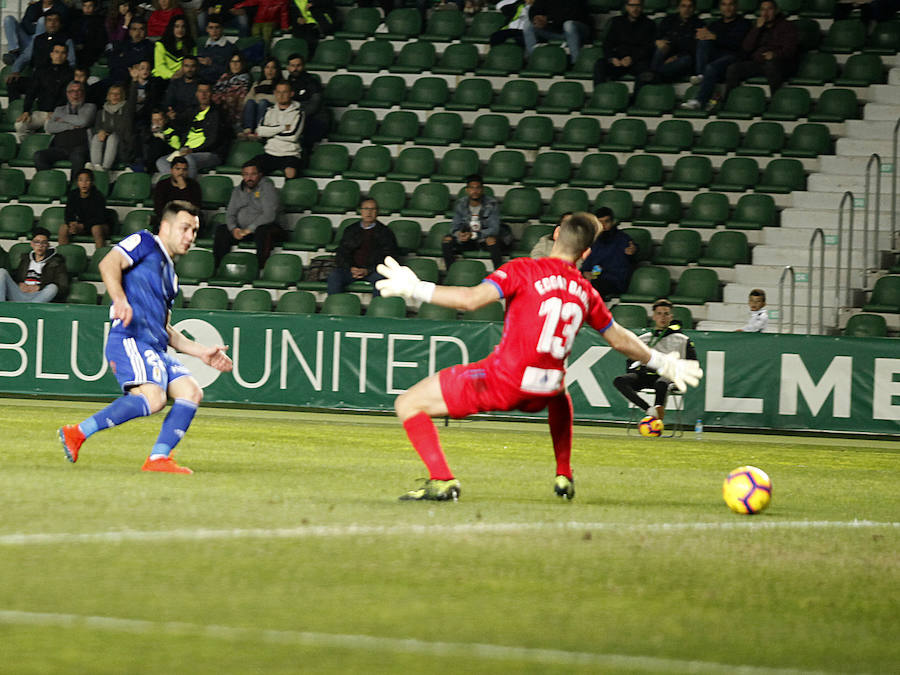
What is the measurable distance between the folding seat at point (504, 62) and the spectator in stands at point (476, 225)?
426cm

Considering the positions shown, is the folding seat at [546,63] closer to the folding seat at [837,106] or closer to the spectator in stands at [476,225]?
the spectator in stands at [476,225]

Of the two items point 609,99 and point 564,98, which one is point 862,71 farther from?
point 564,98

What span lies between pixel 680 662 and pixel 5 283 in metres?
17.7

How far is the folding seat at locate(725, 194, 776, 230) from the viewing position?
20.9 meters

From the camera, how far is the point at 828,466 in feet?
43.8

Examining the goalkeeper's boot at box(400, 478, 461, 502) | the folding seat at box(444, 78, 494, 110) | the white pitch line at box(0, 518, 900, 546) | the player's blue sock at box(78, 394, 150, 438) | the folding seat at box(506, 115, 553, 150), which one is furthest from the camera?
the folding seat at box(444, 78, 494, 110)

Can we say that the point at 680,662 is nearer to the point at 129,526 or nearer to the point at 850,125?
the point at 129,526

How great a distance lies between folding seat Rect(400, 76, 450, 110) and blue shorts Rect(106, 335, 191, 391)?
A: 14.8m

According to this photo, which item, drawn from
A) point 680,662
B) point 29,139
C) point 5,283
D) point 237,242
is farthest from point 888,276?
point 680,662

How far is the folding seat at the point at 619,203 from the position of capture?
20922 mm

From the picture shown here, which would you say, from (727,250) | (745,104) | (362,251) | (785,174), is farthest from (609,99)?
(362,251)

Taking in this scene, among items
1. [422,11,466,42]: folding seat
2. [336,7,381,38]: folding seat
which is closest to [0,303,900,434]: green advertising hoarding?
[422,11,466,42]: folding seat

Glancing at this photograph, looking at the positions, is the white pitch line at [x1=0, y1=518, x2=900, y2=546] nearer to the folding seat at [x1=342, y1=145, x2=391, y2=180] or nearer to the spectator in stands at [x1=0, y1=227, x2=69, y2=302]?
the spectator in stands at [x1=0, y1=227, x2=69, y2=302]

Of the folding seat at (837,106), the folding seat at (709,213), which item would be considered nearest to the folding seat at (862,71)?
the folding seat at (837,106)
